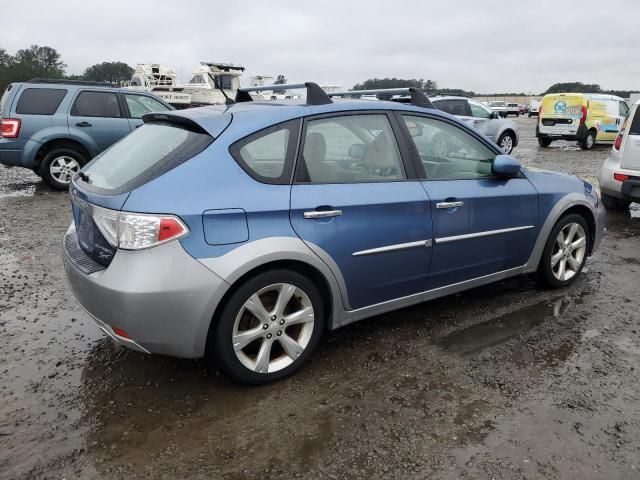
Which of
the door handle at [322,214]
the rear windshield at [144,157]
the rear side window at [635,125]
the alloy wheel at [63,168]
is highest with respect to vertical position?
the rear side window at [635,125]

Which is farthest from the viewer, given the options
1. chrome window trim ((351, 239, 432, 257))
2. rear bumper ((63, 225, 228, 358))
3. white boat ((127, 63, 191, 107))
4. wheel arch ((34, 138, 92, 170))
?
white boat ((127, 63, 191, 107))

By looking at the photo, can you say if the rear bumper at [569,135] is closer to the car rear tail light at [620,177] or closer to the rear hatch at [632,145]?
the rear hatch at [632,145]

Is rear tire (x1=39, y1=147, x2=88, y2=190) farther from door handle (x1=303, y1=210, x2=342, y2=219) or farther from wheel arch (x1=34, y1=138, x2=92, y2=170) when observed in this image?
door handle (x1=303, y1=210, x2=342, y2=219)

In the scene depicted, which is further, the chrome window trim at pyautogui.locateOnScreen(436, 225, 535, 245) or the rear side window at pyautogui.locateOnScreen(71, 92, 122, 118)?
the rear side window at pyautogui.locateOnScreen(71, 92, 122, 118)

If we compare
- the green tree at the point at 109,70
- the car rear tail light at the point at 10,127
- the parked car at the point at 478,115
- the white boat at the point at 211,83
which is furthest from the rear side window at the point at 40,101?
the green tree at the point at 109,70

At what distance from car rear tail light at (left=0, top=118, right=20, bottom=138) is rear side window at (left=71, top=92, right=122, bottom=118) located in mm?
882

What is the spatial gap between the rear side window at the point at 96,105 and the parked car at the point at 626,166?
26.1 feet

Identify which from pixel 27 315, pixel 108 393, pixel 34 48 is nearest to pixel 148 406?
pixel 108 393

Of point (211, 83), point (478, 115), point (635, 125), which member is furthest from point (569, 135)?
point (211, 83)

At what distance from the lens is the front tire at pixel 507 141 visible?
1522cm

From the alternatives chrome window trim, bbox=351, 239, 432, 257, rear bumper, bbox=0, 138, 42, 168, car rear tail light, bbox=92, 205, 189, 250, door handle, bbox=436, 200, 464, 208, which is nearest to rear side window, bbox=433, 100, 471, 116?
rear bumper, bbox=0, 138, 42, 168

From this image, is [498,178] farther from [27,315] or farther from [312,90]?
[27,315]

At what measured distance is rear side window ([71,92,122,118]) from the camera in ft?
29.4

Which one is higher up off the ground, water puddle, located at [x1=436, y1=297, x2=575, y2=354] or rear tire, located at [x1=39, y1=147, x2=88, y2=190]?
rear tire, located at [x1=39, y1=147, x2=88, y2=190]
